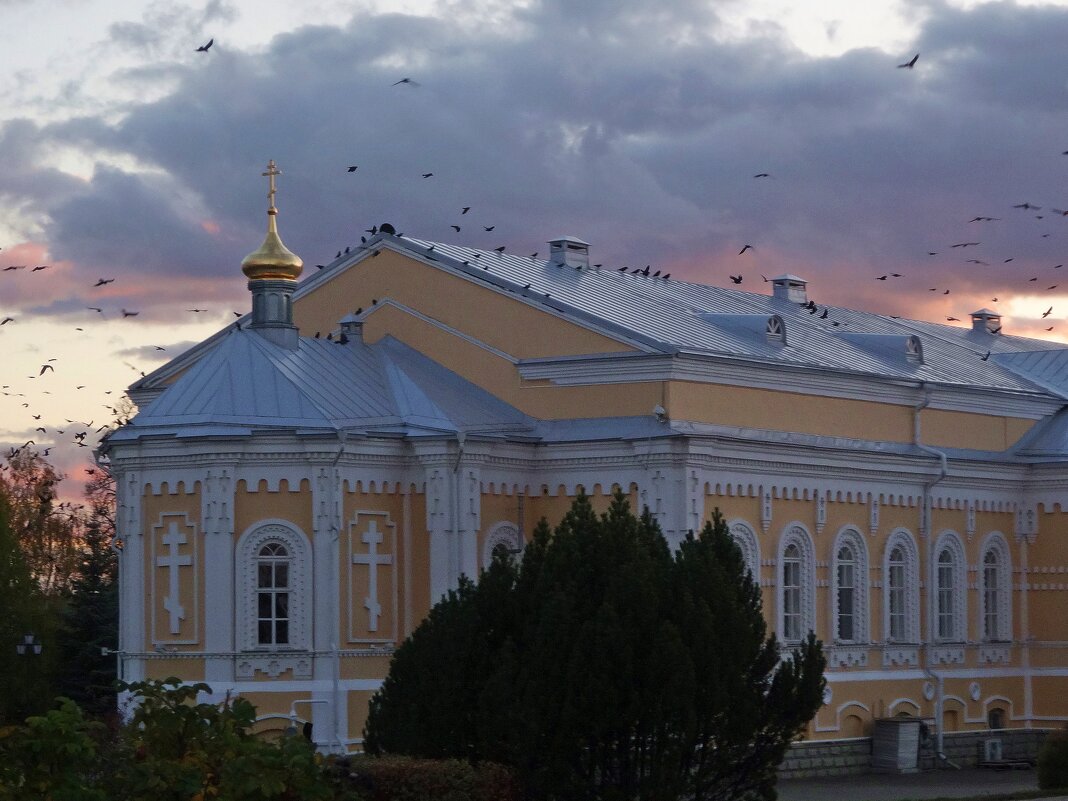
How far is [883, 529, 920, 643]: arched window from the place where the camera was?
121 ft

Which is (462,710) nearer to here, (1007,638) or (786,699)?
(786,699)

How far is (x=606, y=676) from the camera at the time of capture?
21.2 metres

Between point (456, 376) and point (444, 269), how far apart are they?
1754 mm

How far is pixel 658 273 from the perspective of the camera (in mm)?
38812

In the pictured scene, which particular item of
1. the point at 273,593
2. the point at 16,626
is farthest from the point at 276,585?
the point at 16,626

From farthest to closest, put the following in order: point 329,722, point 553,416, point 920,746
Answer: point 920,746
point 553,416
point 329,722

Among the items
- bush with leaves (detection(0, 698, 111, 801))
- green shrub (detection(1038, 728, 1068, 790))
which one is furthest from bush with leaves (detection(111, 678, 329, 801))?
green shrub (detection(1038, 728, 1068, 790))

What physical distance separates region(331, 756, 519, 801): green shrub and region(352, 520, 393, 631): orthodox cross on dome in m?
9.99

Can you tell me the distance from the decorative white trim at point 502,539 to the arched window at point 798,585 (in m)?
4.42

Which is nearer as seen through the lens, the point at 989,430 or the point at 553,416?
the point at 553,416

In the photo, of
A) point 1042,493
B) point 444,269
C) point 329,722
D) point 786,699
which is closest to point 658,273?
point 444,269

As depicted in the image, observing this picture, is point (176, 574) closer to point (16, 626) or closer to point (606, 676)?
point (606, 676)

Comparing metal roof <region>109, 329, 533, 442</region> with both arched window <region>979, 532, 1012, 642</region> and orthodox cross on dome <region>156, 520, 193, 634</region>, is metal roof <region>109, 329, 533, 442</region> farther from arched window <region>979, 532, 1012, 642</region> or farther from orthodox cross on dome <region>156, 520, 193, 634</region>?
arched window <region>979, 532, 1012, 642</region>

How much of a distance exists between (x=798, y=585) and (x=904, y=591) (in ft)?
10.7
